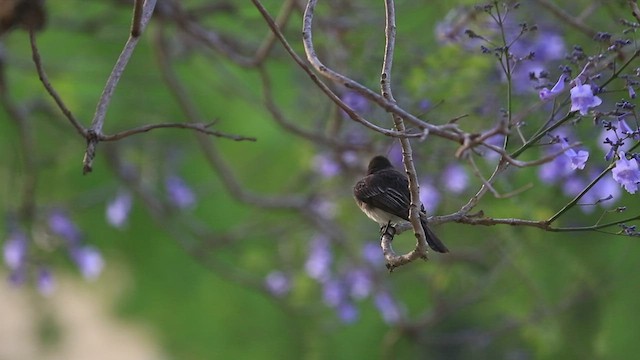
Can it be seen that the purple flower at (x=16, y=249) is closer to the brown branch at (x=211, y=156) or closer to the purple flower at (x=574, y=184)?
the brown branch at (x=211, y=156)

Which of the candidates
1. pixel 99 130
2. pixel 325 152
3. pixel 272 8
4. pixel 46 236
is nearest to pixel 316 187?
pixel 325 152

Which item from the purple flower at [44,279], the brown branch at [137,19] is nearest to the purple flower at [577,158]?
the brown branch at [137,19]

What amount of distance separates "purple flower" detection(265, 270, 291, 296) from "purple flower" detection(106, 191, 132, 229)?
3.60ft

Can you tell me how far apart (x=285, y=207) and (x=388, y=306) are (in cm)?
107

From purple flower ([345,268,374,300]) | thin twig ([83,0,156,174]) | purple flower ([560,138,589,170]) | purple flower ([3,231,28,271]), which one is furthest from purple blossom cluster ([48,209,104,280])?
purple flower ([560,138,589,170])

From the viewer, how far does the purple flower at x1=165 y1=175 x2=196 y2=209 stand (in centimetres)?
807

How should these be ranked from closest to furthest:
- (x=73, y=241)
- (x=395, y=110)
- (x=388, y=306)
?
(x=395, y=110) → (x=73, y=241) → (x=388, y=306)

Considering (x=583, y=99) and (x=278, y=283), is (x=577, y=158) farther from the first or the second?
(x=278, y=283)

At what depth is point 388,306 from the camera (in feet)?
25.5

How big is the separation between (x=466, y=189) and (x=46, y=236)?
9.17 ft

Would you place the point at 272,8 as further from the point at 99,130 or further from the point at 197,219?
the point at 99,130

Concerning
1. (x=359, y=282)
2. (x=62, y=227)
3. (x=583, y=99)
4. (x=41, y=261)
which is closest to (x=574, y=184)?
(x=359, y=282)

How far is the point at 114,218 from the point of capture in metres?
7.62

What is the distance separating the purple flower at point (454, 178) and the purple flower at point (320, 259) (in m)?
1.41
